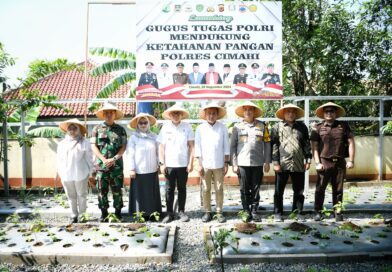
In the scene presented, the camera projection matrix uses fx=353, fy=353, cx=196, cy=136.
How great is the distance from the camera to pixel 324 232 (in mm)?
4410

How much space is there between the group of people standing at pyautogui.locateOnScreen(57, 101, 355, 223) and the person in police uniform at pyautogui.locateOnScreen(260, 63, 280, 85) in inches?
50.3

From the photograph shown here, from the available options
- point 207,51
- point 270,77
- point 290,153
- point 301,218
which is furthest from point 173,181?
point 270,77

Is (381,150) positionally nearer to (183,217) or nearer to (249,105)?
(249,105)

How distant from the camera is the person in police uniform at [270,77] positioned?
6430mm

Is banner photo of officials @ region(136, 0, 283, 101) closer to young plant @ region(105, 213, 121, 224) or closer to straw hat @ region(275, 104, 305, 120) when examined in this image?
straw hat @ region(275, 104, 305, 120)

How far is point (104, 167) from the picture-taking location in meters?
4.99

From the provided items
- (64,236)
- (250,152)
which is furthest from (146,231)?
(250,152)

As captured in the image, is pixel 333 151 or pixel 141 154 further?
pixel 141 154

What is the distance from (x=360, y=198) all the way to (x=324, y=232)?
98.3 inches

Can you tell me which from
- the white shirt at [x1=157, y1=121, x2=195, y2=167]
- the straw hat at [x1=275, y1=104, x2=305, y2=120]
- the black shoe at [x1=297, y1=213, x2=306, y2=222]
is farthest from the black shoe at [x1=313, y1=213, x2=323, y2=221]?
the white shirt at [x1=157, y1=121, x2=195, y2=167]

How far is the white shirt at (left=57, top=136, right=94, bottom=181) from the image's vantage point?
4.96 meters

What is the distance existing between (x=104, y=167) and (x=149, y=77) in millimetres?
2068

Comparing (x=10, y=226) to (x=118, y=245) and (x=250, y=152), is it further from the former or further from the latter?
(x=250, y=152)

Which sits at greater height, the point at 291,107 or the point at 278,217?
the point at 291,107
